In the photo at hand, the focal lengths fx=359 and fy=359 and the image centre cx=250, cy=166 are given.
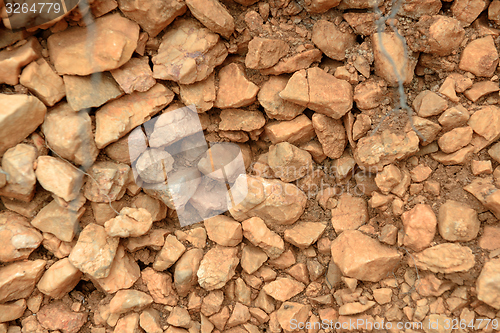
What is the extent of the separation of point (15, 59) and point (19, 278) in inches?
49.1

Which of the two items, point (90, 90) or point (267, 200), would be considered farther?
point (267, 200)

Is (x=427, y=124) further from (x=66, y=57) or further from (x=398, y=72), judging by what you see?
(x=66, y=57)

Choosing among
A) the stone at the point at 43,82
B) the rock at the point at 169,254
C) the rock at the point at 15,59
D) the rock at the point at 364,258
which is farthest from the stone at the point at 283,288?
the rock at the point at 15,59

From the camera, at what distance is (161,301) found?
7.58 ft

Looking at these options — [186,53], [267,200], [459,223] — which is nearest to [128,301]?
[267,200]

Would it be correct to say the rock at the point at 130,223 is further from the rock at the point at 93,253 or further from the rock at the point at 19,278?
the rock at the point at 19,278

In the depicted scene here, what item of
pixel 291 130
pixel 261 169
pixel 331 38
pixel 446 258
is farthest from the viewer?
pixel 261 169

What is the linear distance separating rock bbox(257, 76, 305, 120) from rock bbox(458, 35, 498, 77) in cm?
98

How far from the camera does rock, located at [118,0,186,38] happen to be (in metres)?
2.04

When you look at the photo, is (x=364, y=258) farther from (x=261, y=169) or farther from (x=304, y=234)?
(x=261, y=169)

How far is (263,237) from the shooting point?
90.0 inches

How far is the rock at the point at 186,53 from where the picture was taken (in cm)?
214

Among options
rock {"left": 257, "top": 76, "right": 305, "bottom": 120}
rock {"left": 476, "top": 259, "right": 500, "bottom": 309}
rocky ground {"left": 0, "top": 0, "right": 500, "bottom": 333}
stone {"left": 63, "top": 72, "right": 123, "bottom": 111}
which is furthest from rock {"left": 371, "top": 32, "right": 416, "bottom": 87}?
stone {"left": 63, "top": 72, "right": 123, "bottom": 111}

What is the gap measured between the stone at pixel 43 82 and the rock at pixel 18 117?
0.17 feet
